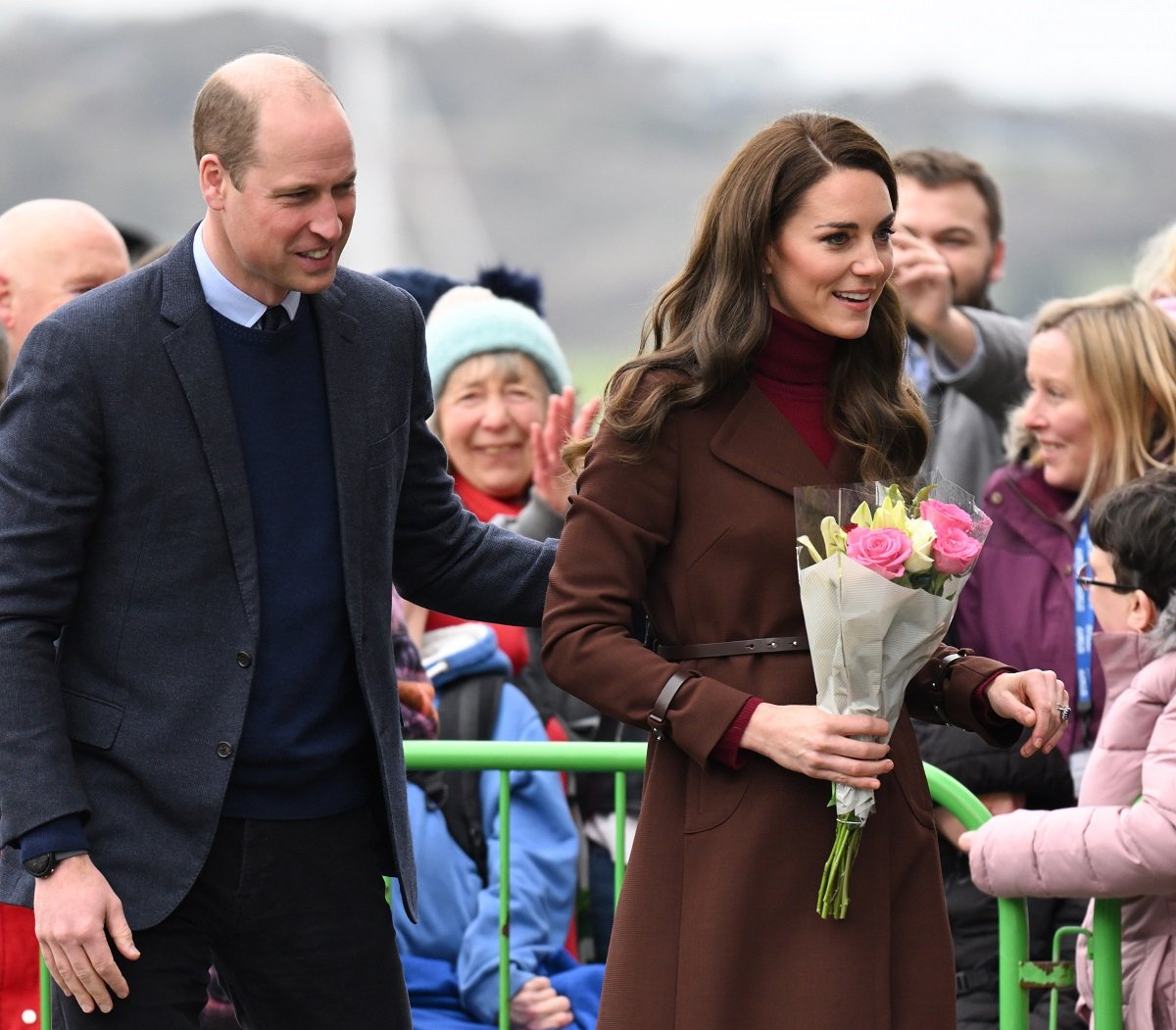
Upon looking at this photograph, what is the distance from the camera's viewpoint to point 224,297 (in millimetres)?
2947

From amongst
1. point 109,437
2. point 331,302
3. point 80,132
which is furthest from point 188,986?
point 80,132

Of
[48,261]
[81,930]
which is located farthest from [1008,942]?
[48,261]

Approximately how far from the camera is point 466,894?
4594mm

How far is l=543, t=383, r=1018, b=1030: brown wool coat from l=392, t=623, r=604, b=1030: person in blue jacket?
1.53 metres

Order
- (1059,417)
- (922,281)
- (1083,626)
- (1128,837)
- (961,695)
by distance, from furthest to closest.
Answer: (922,281)
(1059,417)
(1083,626)
(1128,837)
(961,695)

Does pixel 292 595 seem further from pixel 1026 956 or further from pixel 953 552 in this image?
pixel 1026 956

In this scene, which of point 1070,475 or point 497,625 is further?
point 497,625

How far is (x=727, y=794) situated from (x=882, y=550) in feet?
1.60

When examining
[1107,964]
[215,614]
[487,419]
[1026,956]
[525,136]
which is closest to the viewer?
[215,614]

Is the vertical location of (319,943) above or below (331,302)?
below

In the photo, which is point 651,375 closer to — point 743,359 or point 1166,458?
point 743,359

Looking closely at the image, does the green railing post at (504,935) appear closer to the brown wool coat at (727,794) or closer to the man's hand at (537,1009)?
the man's hand at (537,1009)

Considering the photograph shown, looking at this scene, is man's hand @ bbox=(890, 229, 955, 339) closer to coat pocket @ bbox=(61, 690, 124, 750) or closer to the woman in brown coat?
the woman in brown coat

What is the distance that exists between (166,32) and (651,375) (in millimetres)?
13091
